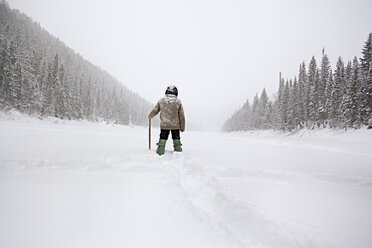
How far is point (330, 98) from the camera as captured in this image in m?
30.2

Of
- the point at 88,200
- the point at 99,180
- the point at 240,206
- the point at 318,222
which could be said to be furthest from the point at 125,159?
the point at 318,222

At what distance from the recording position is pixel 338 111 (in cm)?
2720

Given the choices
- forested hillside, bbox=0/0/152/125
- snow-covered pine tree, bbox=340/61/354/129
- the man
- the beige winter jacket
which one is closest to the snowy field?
the man

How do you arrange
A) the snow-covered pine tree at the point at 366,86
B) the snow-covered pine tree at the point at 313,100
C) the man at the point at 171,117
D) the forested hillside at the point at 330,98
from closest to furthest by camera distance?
the man at the point at 171,117
the snow-covered pine tree at the point at 366,86
the forested hillside at the point at 330,98
the snow-covered pine tree at the point at 313,100

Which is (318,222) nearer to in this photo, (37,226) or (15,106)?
(37,226)

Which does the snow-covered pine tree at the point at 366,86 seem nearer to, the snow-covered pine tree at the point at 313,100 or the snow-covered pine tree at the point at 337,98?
the snow-covered pine tree at the point at 337,98

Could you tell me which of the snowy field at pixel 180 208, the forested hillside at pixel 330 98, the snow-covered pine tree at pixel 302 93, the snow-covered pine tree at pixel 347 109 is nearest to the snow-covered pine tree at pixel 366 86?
the forested hillside at pixel 330 98

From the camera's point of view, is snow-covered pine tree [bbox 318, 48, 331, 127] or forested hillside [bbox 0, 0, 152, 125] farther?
snow-covered pine tree [bbox 318, 48, 331, 127]

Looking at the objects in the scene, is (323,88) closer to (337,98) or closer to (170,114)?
(337,98)

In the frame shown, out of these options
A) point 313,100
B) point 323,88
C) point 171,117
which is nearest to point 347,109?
point 313,100

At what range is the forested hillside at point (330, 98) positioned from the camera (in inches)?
952

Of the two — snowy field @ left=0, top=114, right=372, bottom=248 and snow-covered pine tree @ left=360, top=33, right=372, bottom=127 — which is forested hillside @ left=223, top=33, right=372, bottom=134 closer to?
snow-covered pine tree @ left=360, top=33, right=372, bottom=127

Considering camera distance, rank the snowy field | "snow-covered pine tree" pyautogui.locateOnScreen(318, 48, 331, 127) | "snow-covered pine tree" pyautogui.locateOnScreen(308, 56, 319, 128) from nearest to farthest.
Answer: the snowy field → "snow-covered pine tree" pyautogui.locateOnScreen(318, 48, 331, 127) → "snow-covered pine tree" pyautogui.locateOnScreen(308, 56, 319, 128)

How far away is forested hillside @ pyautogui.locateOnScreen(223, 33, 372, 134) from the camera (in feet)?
79.3
